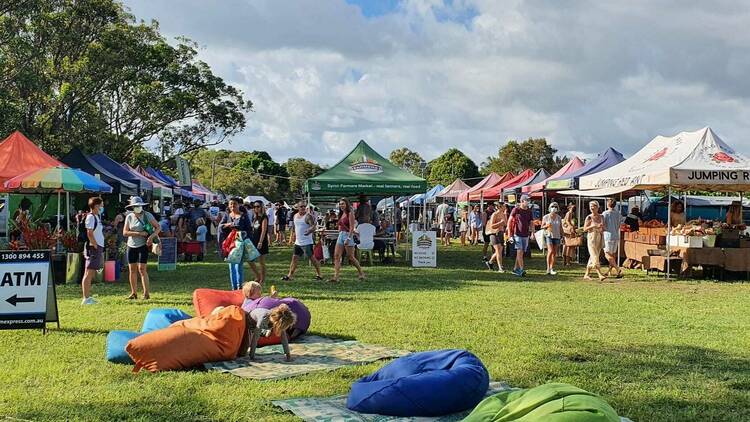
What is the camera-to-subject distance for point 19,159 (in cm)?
1598

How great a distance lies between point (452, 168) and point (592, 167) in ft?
185

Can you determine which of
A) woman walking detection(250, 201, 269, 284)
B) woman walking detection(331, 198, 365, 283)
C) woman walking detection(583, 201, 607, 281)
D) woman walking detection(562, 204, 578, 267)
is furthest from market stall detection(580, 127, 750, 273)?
woman walking detection(250, 201, 269, 284)

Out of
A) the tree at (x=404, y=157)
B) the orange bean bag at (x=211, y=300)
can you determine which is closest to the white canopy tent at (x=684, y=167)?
the orange bean bag at (x=211, y=300)

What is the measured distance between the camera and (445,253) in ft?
75.2

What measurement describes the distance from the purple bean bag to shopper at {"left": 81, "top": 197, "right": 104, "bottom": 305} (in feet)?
12.0

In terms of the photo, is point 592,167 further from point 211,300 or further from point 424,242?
point 211,300

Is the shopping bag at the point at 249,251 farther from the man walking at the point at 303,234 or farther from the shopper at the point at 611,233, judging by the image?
the shopper at the point at 611,233

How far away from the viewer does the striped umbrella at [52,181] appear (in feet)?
47.8

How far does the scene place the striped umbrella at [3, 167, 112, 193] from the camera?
14.6m

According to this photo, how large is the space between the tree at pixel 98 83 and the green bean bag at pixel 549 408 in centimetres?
2197

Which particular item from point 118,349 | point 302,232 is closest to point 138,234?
point 302,232

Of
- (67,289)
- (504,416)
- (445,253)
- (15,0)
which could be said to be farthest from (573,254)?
(15,0)

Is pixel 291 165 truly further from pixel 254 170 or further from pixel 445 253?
pixel 445 253

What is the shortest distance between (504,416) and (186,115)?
Answer: 1406 inches
